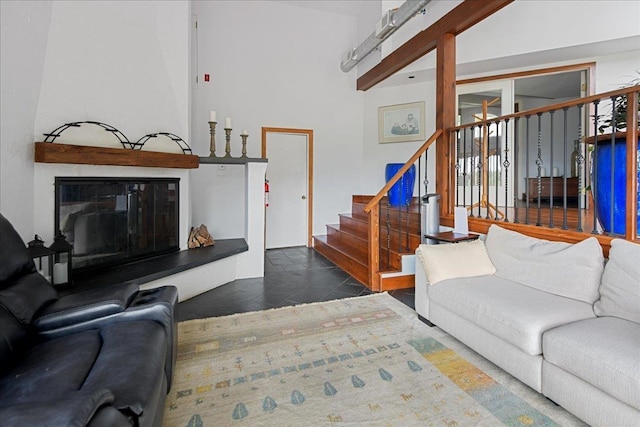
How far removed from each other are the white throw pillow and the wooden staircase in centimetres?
105

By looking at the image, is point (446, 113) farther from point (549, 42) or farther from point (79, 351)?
point (79, 351)

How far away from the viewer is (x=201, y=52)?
544 centimetres

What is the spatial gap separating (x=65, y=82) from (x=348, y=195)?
4.57 m

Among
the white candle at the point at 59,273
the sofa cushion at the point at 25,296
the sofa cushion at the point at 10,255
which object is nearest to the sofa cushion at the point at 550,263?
the sofa cushion at the point at 25,296

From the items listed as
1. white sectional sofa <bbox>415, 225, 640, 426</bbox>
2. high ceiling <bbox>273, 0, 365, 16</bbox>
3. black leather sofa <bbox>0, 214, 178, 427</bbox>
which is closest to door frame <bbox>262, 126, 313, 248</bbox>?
high ceiling <bbox>273, 0, 365, 16</bbox>

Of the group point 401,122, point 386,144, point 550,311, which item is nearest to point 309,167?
point 386,144

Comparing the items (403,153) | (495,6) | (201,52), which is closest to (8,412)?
(495,6)

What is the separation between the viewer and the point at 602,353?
1567mm

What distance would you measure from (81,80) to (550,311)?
4.05 m

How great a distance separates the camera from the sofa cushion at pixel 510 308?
1921 mm

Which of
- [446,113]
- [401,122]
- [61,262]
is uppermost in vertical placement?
[401,122]

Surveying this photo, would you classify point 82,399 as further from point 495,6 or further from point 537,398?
point 495,6

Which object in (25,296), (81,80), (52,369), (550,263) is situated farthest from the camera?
(81,80)

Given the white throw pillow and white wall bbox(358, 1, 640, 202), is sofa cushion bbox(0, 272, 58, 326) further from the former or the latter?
white wall bbox(358, 1, 640, 202)
